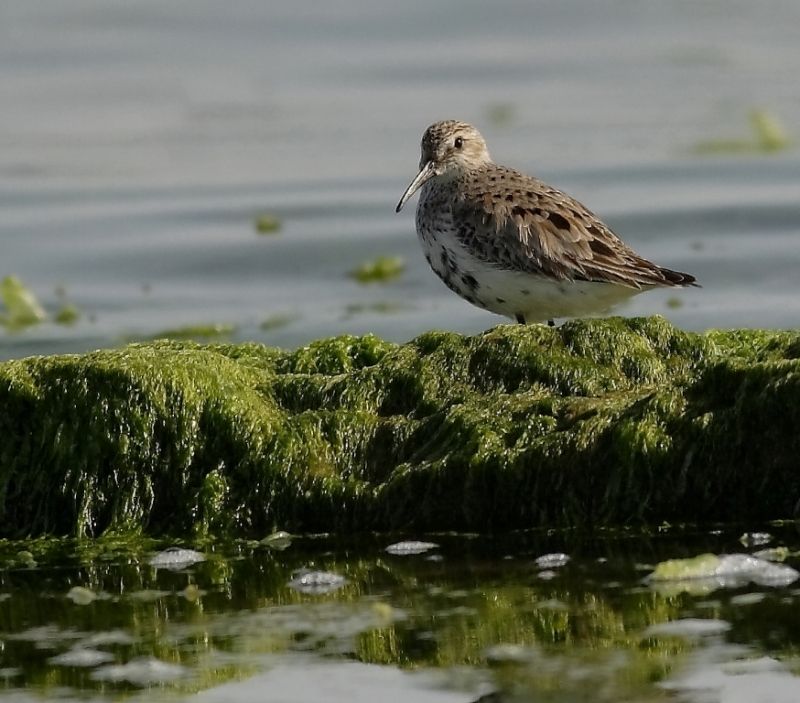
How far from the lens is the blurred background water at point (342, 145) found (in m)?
12.0

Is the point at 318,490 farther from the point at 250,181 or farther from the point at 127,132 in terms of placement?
the point at 127,132

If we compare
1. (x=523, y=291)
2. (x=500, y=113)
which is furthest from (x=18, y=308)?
(x=500, y=113)

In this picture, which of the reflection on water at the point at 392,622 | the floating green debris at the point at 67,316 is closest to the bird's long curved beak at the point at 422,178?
the reflection on water at the point at 392,622

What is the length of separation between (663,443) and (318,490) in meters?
1.19

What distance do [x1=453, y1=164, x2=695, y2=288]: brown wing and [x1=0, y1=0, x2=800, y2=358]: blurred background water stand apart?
2979mm

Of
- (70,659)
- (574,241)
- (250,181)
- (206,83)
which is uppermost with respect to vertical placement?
(206,83)

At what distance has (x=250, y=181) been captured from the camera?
15.2 metres

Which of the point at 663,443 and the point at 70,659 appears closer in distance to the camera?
the point at 70,659

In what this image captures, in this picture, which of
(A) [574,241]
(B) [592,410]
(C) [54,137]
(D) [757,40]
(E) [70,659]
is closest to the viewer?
(E) [70,659]

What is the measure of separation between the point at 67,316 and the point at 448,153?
4.00 metres

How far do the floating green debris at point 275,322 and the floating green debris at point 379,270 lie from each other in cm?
110

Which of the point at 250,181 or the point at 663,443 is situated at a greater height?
the point at 250,181

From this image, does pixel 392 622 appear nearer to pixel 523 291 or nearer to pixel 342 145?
pixel 523 291

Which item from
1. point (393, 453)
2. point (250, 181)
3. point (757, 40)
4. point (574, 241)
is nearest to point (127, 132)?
point (250, 181)
